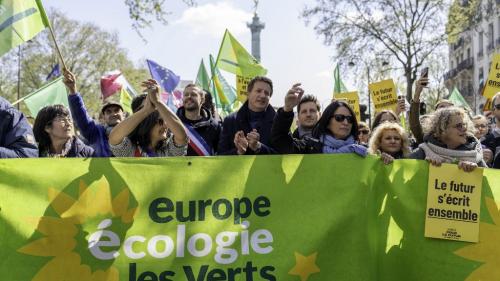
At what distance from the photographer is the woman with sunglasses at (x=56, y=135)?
440 cm

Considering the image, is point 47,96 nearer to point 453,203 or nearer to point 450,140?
point 450,140

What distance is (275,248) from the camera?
370cm

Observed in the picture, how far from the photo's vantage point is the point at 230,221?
12.2 feet

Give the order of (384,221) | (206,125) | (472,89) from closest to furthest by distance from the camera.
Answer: (384,221) → (206,125) → (472,89)

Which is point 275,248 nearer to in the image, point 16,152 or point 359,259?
point 359,259

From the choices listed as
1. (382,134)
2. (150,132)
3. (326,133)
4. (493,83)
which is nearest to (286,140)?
(326,133)

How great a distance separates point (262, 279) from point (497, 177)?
5.59 feet

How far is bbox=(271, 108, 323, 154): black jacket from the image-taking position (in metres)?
4.32

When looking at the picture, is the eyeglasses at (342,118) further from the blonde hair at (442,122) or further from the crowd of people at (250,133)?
the blonde hair at (442,122)

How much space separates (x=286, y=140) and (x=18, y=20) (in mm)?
2373

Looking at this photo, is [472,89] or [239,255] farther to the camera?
[472,89]

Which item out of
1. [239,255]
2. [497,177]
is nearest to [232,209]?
[239,255]

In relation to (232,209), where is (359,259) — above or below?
below

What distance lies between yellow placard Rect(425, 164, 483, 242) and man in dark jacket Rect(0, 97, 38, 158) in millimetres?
2636
